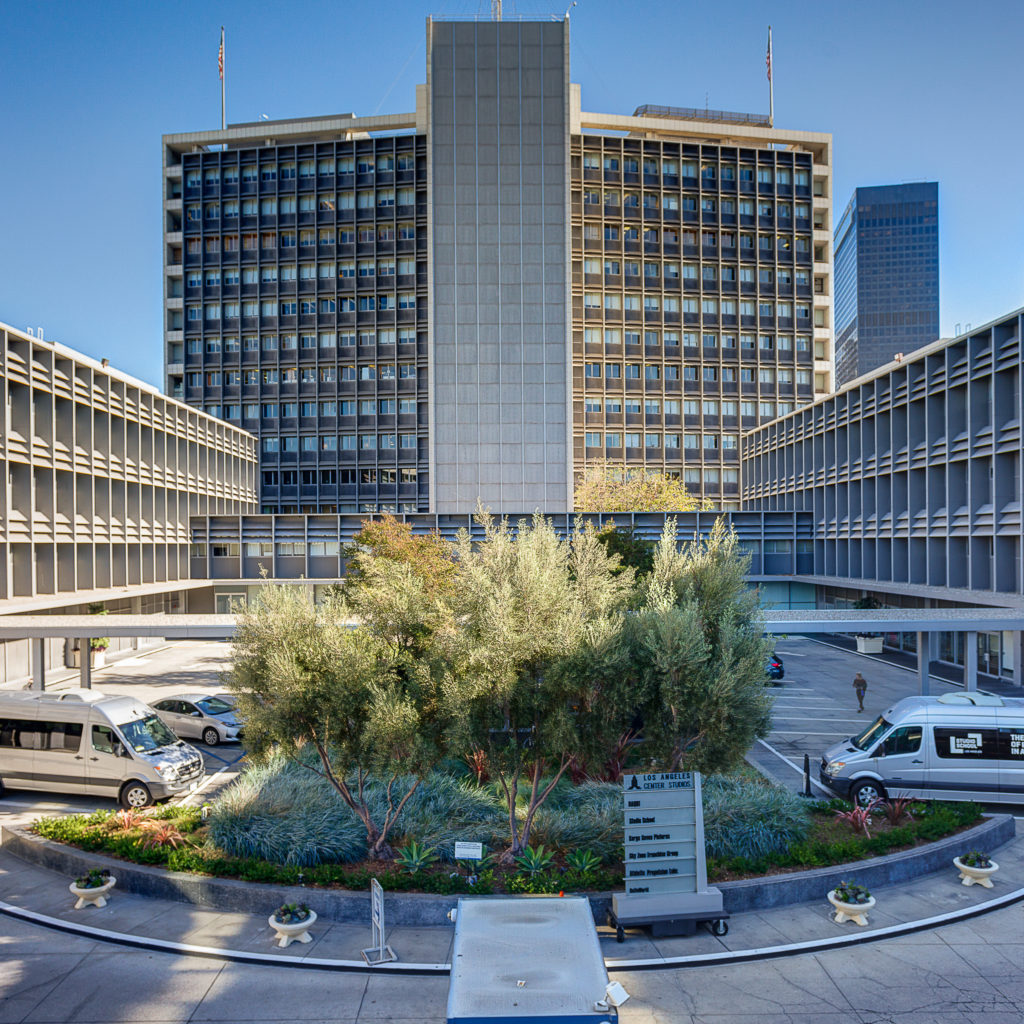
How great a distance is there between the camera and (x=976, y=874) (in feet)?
41.4

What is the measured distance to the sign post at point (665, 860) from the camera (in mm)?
11156

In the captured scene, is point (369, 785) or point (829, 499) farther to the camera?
point (829, 499)

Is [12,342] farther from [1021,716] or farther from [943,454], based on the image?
[943,454]

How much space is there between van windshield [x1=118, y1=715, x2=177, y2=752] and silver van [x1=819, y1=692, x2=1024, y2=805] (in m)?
14.8

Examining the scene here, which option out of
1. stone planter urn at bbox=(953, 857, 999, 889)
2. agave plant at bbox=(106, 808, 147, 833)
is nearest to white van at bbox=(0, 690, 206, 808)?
agave plant at bbox=(106, 808, 147, 833)

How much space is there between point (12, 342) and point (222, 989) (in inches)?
1134

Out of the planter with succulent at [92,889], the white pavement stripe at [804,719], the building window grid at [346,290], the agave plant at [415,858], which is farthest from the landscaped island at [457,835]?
the building window grid at [346,290]

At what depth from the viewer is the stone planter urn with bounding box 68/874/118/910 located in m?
12.0

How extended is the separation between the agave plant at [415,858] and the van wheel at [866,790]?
30.3 ft

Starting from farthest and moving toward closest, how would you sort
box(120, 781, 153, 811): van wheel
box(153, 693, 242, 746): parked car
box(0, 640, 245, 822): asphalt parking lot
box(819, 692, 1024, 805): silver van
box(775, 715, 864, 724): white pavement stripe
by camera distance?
box(775, 715, 864, 724): white pavement stripe
box(153, 693, 242, 746): parked car
box(0, 640, 245, 822): asphalt parking lot
box(120, 781, 153, 811): van wheel
box(819, 692, 1024, 805): silver van

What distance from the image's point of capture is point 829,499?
46.8 metres

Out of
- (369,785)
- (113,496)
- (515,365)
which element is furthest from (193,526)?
(369,785)

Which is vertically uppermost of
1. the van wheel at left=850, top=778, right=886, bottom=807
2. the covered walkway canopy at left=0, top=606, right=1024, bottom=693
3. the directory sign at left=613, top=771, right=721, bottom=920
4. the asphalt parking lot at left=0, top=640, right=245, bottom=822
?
the covered walkway canopy at left=0, top=606, right=1024, bottom=693

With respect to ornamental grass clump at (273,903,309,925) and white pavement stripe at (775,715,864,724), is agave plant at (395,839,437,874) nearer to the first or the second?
ornamental grass clump at (273,903,309,925)
